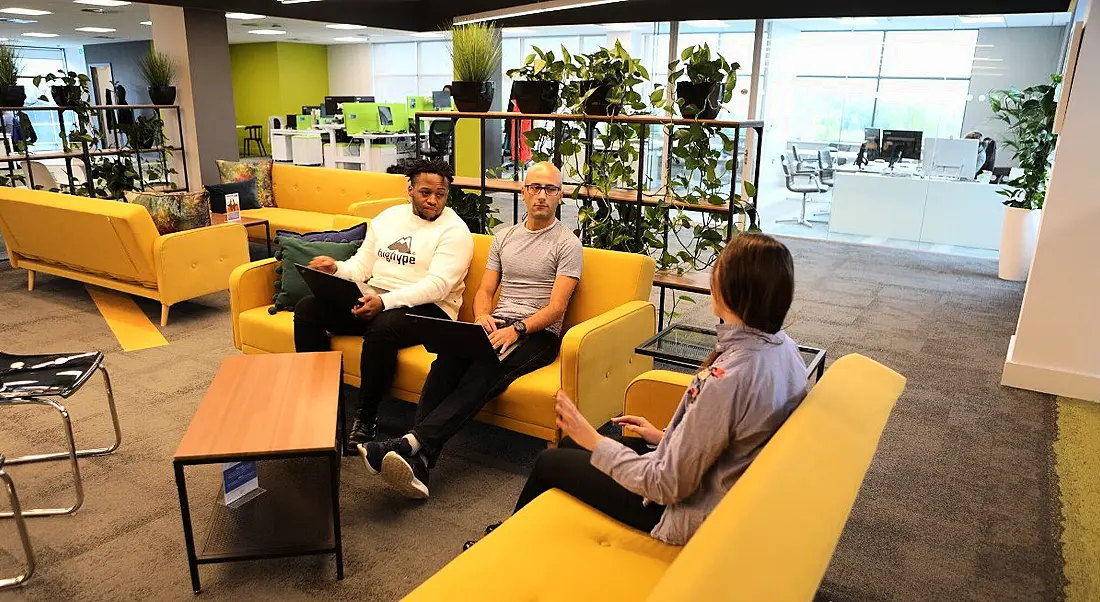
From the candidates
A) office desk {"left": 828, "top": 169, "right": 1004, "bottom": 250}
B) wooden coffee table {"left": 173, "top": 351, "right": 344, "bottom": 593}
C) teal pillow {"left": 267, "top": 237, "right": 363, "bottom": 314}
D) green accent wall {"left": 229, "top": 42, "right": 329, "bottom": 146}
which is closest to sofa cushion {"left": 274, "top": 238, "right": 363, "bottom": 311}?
teal pillow {"left": 267, "top": 237, "right": 363, "bottom": 314}

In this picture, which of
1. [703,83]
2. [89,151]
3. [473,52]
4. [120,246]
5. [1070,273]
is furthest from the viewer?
[89,151]

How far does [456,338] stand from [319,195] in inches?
177

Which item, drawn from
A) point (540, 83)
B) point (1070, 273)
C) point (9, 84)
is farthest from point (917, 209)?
point (9, 84)

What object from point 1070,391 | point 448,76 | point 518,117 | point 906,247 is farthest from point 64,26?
point 1070,391

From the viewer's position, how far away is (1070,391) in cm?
399

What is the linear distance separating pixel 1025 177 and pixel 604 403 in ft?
17.9

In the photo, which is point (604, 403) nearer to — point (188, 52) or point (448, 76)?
point (188, 52)

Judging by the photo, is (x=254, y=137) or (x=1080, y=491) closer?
(x=1080, y=491)

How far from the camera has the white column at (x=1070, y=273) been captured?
12.4 ft

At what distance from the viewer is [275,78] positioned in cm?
1755

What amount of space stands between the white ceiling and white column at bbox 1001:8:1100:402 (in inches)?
151

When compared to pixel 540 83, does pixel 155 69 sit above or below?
above

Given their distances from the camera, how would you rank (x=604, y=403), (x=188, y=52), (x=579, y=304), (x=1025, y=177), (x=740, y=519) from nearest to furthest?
(x=740, y=519) < (x=604, y=403) < (x=579, y=304) < (x=1025, y=177) < (x=188, y=52)

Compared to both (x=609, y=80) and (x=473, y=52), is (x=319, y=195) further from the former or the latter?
(x=609, y=80)
